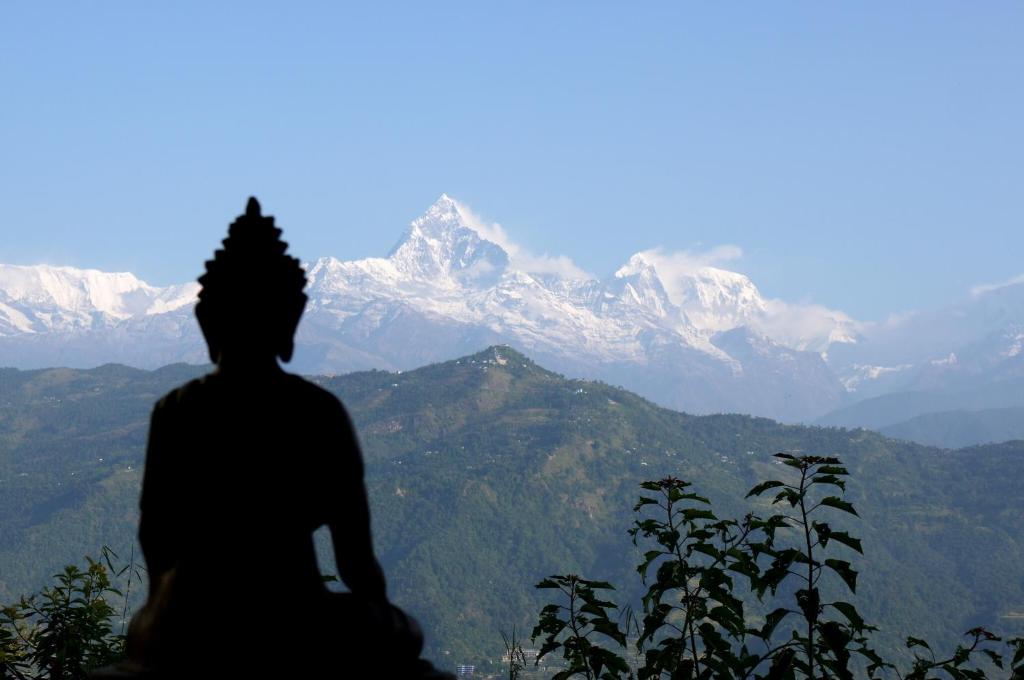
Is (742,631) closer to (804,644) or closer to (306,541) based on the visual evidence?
(804,644)

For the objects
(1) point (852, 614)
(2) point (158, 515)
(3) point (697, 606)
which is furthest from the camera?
(3) point (697, 606)

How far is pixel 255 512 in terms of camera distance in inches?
264

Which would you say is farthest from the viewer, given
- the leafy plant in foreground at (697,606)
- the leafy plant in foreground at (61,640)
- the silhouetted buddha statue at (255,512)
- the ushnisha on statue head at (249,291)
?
the leafy plant in foreground at (61,640)

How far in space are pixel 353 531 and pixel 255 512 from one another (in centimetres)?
63

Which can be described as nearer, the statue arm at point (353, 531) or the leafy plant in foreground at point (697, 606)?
the statue arm at point (353, 531)

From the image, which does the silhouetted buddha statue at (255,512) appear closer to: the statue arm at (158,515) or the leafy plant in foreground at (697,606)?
the statue arm at (158,515)

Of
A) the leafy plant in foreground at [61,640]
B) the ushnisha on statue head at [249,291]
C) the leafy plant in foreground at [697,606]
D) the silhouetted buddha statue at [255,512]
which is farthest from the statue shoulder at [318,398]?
the leafy plant in foreground at [61,640]

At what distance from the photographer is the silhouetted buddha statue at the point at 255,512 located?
20.8 feet

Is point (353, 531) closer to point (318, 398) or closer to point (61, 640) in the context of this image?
point (318, 398)

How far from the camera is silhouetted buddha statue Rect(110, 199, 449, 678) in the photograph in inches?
250

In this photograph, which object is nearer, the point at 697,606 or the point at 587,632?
the point at 587,632

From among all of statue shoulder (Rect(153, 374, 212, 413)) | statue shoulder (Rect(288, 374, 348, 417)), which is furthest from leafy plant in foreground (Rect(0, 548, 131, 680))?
statue shoulder (Rect(288, 374, 348, 417))

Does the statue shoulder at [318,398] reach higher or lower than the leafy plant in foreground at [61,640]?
higher

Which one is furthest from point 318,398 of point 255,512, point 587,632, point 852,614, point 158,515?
point 852,614
